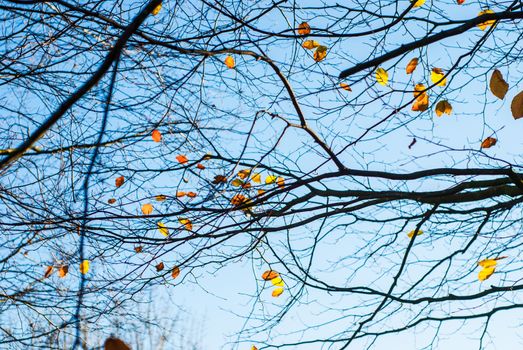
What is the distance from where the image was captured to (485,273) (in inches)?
194

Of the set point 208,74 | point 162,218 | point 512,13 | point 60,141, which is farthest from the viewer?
point 60,141

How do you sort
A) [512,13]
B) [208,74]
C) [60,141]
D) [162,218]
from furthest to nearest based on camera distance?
[60,141] < [208,74] < [162,218] < [512,13]

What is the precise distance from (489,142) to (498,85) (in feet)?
1.35

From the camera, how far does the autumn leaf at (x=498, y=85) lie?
15.1ft

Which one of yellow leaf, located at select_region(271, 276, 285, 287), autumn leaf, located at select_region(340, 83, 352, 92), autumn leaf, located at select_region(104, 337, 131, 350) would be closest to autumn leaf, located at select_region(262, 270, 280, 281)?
yellow leaf, located at select_region(271, 276, 285, 287)

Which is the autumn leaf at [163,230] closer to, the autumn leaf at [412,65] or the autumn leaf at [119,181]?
the autumn leaf at [119,181]

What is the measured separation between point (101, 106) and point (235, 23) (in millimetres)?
1154

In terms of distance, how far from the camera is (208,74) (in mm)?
4766

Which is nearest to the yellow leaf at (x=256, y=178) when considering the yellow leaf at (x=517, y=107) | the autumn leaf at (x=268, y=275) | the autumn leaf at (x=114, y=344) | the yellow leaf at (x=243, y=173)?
the yellow leaf at (x=243, y=173)

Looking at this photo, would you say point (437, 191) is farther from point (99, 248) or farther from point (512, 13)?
point (99, 248)

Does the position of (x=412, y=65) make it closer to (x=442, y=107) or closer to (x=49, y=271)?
(x=442, y=107)

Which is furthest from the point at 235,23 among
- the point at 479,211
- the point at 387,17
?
the point at 479,211

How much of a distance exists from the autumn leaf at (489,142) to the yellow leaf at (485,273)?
917 mm

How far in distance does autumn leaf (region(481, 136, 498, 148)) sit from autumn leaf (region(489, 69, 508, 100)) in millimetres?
305
